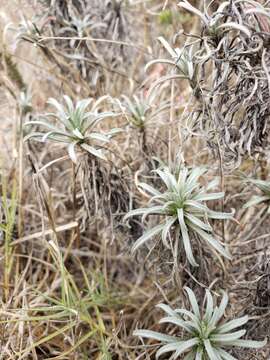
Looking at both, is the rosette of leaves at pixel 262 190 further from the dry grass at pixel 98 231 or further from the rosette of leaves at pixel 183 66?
the rosette of leaves at pixel 183 66

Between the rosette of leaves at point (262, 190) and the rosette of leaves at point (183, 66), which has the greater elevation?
the rosette of leaves at point (183, 66)

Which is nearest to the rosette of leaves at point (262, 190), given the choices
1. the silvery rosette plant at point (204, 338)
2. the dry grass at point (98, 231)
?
the dry grass at point (98, 231)

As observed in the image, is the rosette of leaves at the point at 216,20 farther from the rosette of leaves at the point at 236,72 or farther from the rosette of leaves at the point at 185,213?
the rosette of leaves at the point at 185,213

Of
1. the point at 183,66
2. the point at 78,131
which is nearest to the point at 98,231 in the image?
the point at 78,131

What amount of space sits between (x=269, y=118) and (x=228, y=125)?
8 cm

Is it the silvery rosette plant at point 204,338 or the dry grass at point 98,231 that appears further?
the dry grass at point 98,231

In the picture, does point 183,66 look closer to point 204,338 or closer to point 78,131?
point 78,131

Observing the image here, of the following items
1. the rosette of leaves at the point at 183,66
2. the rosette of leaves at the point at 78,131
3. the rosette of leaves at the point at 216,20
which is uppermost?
the rosette of leaves at the point at 216,20

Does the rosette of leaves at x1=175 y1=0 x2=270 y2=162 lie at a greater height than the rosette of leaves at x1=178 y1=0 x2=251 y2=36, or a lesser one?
lesser

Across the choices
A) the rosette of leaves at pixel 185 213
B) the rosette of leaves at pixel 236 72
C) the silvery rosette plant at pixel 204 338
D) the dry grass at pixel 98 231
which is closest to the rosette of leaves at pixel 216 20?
the rosette of leaves at pixel 236 72

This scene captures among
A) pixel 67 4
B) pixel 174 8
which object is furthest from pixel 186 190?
pixel 174 8

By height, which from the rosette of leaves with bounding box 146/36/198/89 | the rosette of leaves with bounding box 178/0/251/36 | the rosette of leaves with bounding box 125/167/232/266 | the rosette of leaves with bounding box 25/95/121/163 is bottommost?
the rosette of leaves with bounding box 125/167/232/266

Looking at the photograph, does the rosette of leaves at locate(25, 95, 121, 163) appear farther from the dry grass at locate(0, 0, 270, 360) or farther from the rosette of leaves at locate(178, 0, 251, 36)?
the rosette of leaves at locate(178, 0, 251, 36)

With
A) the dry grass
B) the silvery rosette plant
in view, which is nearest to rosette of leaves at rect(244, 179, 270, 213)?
the dry grass
